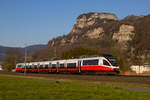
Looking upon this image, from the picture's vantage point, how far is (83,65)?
179ft

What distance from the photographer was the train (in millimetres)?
48294

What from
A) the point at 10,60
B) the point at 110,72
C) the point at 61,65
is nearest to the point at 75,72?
the point at 61,65

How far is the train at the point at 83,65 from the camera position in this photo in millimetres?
48294

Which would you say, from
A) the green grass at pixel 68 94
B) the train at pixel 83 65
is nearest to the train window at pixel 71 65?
the train at pixel 83 65

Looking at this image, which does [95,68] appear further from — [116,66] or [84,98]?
[84,98]

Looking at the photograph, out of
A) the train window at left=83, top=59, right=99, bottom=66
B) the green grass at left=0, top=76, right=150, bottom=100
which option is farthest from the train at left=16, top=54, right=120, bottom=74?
the green grass at left=0, top=76, right=150, bottom=100

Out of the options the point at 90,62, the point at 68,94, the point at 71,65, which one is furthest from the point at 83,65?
the point at 68,94

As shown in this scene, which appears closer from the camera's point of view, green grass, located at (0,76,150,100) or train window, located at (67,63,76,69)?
green grass, located at (0,76,150,100)

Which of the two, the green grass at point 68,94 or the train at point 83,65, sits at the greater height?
the train at point 83,65

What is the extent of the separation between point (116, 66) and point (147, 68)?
4563cm

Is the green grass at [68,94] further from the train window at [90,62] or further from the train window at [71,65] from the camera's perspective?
the train window at [71,65]

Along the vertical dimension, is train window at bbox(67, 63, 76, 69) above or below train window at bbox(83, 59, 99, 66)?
below

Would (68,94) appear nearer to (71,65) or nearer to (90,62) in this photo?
(90,62)

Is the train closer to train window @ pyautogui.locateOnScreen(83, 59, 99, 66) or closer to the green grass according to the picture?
train window @ pyautogui.locateOnScreen(83, 59, 99, 66)
